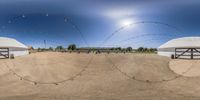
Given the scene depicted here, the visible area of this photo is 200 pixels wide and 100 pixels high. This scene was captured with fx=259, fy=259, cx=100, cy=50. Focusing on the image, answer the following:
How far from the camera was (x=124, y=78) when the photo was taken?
38406 millimetres

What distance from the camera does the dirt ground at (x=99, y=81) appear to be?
2853 cm

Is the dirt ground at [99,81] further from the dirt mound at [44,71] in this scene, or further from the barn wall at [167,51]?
the barn wall at [167,51]

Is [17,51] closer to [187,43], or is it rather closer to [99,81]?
[99,81]

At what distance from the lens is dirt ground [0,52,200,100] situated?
28.5m

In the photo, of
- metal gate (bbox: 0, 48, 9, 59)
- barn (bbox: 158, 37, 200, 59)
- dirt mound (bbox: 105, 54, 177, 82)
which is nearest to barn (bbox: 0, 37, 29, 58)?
metal gate (bbox: 0, 48, 9, 59)

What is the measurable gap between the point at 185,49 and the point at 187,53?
157 centimetres

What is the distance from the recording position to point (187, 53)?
56.1 metres

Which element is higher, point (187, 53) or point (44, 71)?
point (187, 53)

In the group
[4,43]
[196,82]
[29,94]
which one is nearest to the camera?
[29,94]

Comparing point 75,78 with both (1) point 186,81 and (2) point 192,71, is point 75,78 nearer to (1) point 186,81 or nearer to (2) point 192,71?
(1) point 186,81

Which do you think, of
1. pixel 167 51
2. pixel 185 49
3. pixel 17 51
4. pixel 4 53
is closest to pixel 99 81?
pixel 185 49

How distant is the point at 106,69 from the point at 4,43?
3065 centimetres

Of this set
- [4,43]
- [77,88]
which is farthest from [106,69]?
[4,43]

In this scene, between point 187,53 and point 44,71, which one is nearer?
point 44,71
